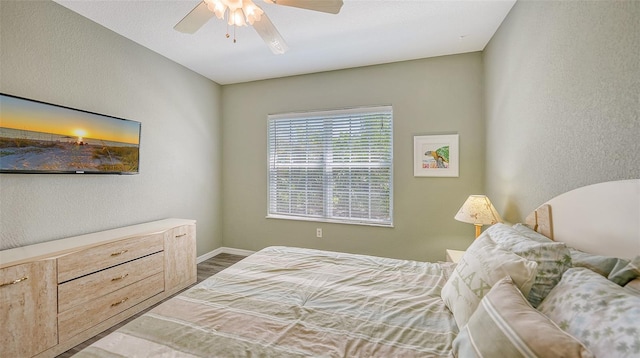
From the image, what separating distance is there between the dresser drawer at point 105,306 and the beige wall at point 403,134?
1.56 meters

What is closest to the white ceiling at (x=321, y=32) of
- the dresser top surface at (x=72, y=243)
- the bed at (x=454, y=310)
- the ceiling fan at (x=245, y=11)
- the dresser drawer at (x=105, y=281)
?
the ceiling fan at (x=245, y=11)

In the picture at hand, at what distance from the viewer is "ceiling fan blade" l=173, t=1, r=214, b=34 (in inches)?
64.3

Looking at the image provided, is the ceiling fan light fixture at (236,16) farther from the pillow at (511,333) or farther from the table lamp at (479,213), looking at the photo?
the table lamp at (479,213)

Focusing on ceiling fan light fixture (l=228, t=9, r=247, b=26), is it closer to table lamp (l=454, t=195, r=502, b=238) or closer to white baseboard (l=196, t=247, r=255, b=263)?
table lamp (l=454, t=195, r=502, b=238)

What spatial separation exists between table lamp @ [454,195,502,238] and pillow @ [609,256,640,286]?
1.29 m

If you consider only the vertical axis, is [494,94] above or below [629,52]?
above

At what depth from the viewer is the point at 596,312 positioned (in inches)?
29.1

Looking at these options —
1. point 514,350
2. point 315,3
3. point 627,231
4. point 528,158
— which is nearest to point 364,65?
point 315,3

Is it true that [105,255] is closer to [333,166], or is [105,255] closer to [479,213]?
[333,166]

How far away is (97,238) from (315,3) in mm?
2543

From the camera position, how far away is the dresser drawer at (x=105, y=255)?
1822mm

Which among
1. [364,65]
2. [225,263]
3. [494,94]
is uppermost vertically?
[364,65]

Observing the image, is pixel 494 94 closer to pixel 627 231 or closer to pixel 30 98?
pixel 627 231

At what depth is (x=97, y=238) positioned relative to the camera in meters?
2.16
